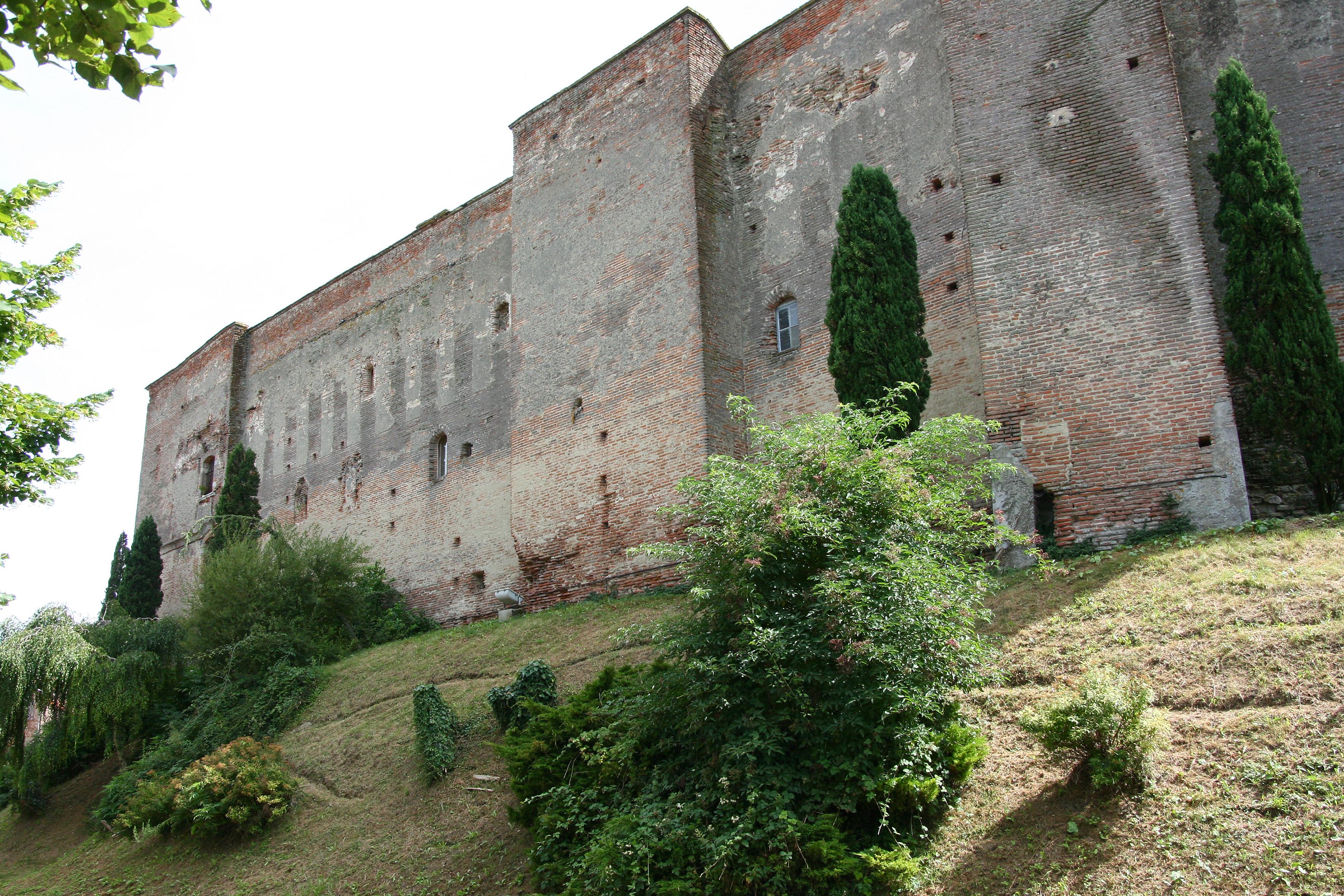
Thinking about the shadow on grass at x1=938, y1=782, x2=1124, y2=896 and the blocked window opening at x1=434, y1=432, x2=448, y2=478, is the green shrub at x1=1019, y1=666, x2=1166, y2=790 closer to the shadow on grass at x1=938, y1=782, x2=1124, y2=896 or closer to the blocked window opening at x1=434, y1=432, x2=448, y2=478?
the shadow on grass at x1=938, y1=782, x2=1124, y2=896

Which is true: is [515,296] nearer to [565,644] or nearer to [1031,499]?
[565,644]

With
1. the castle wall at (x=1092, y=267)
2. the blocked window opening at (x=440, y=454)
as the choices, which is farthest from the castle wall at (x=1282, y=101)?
the blocked window opening at (x=440, y=454)

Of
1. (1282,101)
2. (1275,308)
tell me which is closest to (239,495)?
(1275,308)

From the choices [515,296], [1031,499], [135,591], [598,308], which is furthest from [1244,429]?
[135,591]

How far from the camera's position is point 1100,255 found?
35.7 feet

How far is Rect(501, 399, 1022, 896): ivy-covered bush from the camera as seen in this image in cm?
628

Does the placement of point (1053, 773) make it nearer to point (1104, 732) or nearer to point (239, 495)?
point (1104, 732)

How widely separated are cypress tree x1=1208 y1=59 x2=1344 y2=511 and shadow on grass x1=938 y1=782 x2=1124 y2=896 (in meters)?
5.49

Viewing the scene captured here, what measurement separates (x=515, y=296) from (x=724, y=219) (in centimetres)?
417

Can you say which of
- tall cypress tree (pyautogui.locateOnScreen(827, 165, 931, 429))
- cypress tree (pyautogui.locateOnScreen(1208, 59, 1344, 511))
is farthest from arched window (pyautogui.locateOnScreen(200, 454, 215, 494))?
cypress tree (pyautogui.locateOnScreen(1208, 59, 1344, 511))

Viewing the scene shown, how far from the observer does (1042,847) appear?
19.1 feet

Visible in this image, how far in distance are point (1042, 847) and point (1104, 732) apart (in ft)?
2.55

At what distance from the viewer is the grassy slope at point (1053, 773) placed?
548cm

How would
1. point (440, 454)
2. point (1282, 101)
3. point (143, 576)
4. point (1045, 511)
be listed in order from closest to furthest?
1. point (1045, 511)
2. point (1282, 101)
3. point (440, 454)
4. point (143, 576)
